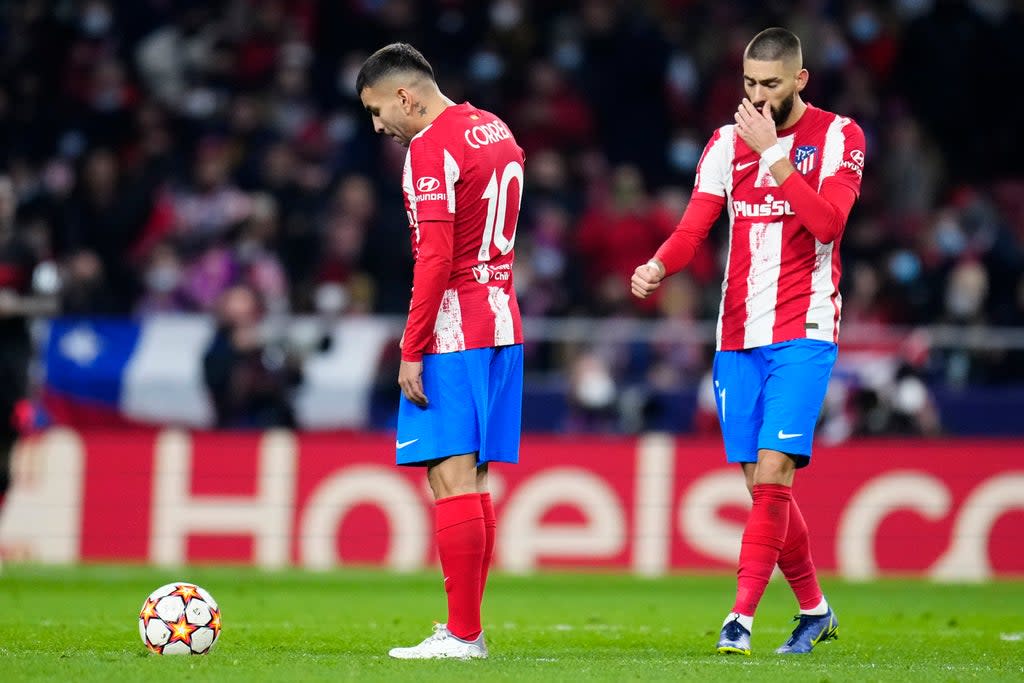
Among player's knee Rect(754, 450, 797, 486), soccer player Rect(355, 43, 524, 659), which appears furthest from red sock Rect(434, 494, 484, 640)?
player's knee Rect(754, 450, 797, 486)

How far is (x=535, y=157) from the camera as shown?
1658 centimetres

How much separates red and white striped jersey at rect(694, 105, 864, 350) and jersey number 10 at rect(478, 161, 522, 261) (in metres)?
1.08

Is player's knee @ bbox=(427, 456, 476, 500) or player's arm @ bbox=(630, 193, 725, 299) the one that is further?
player's arm @ bbox=(630, 193, 725, 299)

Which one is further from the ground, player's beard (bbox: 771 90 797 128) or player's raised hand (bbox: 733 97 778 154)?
player's beard (bbox: 771 90 797 128)

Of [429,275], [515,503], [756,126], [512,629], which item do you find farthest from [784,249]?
[515,503]

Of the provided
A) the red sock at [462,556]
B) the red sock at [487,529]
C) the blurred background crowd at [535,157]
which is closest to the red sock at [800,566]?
the red sock at [487,529]

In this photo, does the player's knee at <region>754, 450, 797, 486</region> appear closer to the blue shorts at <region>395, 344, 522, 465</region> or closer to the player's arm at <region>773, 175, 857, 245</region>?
the player's arm at <region>773, 175, 857, 245</region>

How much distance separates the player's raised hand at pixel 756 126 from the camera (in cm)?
691

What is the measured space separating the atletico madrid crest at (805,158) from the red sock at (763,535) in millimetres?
1341

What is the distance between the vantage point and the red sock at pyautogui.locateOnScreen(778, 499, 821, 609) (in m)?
7.11

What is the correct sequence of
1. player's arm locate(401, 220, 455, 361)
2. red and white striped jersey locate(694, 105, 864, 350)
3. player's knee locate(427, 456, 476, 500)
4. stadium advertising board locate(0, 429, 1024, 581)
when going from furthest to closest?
stadium advertising board locate(0, 429, 1024, 581), red and white striped jersey locate(694, 105, 864, 350), player's knee locate(427, 456, 476, 500), player's arm locate(401, 220, 455, 361)

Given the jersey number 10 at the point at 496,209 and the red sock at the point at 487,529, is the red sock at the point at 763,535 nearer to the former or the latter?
the red sock at the point at 487,529

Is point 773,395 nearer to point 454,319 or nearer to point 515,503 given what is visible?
point 454,319

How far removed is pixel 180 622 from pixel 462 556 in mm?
1145
